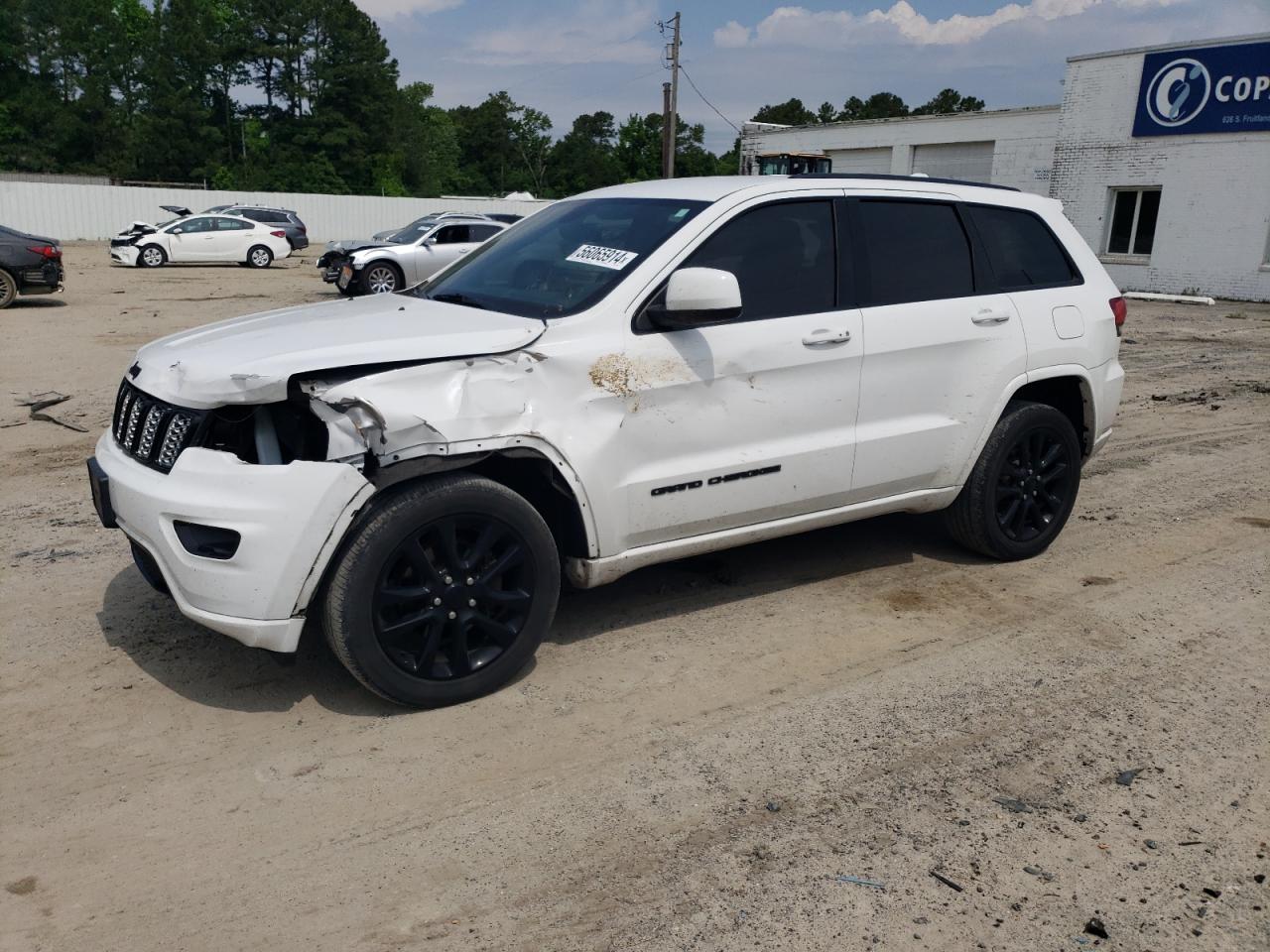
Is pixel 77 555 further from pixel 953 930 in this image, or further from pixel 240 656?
pixel 953 930

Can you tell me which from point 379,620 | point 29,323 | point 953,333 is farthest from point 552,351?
point 29,323

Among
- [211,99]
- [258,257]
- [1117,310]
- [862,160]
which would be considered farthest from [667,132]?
[211,99]

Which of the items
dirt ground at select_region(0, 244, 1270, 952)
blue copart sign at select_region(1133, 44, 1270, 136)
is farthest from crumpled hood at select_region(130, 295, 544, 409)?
blue copart sign at select_region(1133, 44, 1270, 136)

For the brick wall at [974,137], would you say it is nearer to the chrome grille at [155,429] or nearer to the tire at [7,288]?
the tire at [7,288]

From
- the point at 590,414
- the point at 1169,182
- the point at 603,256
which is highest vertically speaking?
the point at 1169,182

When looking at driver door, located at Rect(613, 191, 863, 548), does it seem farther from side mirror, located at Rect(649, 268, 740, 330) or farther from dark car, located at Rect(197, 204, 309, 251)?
dark car, located at Rect(197, 204, 309, 251)

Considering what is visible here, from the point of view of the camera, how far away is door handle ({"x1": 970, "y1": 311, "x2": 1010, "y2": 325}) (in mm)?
5059

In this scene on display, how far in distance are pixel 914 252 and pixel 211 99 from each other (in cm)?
8270

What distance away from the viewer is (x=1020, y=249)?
5.40 meters

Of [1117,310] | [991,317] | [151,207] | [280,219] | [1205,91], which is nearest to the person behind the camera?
[991,317]

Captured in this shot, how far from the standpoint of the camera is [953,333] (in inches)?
195

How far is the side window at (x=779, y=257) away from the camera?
14.4 ft

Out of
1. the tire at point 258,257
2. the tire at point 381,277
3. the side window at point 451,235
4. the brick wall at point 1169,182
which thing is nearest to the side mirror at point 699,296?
the tire at point 381,277

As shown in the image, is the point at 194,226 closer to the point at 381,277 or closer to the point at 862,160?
the point at 381,277
